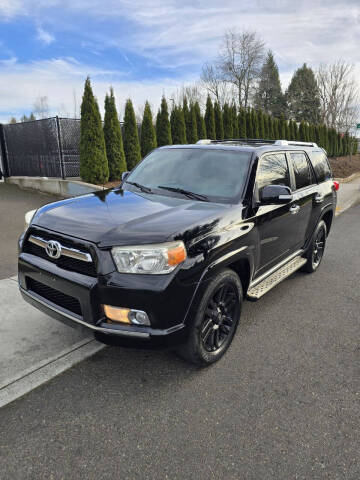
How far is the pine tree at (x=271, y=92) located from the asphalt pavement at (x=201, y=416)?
5638 centimetres

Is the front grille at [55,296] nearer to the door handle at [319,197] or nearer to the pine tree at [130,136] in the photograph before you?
the door handle at [319,197]

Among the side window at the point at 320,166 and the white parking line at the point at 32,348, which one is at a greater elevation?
the side window at the point at 320,166

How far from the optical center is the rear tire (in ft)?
16.5

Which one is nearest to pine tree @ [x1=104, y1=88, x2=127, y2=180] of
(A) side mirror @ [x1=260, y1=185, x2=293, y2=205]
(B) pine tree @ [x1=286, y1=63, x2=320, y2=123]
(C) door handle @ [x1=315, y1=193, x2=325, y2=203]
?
(C) door handle @ [x1=315, y1=193, x2=325, y2=203]

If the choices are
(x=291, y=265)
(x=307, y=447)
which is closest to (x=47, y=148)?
(x=291, y=265)

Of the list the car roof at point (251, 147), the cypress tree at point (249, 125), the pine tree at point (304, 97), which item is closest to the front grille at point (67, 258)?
the car roof at point (251, 147)

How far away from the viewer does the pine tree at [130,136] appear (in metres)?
12.1

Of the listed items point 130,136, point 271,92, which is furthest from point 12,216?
point 271,92

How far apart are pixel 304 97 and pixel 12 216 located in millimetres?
61854

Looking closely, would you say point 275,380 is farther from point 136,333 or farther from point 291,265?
point 291,265

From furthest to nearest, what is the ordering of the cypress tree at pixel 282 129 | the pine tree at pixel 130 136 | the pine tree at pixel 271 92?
the pine tree at pixel 271 92
the cypress tree at pixel 282 129
the pine tree at pixel 130 136

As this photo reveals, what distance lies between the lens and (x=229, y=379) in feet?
9.28

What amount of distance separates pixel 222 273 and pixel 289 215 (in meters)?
1.61

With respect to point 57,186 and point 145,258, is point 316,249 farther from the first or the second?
point 57,186
